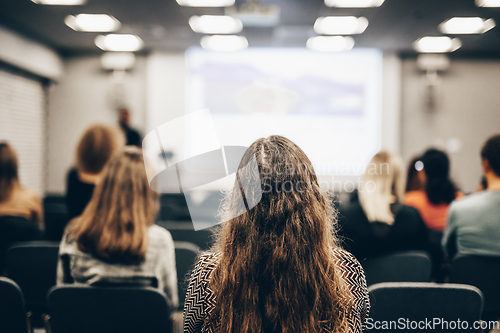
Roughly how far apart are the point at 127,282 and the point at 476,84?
6.53m

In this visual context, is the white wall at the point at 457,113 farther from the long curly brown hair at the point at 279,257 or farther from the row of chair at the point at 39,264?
the long curly brown hair at the point at 279,257

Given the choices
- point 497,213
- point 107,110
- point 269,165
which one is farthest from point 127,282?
point 107,110

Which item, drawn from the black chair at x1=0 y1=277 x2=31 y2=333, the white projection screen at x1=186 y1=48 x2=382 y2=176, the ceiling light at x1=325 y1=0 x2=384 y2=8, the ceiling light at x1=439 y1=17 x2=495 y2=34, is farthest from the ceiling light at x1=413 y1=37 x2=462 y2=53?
the black chair at x1=0 y1=277 x2=31 y2=333

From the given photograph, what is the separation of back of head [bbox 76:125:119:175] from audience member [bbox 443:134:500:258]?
85.1 inches

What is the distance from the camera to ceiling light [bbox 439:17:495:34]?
4.41m

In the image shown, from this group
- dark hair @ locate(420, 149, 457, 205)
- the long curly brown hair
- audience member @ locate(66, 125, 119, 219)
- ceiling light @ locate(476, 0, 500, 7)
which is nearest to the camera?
the long curly brown hair

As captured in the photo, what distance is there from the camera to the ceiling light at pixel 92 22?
4461 mm

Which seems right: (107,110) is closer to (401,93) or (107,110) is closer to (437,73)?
(401,93)

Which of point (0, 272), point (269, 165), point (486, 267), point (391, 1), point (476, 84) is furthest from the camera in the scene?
point (476, 84)

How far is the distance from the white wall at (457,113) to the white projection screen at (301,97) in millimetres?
744

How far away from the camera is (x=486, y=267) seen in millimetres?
1729

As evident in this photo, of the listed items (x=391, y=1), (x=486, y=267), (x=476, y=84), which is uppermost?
(x=391, y=1)

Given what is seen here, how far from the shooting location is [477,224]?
1.88 meters

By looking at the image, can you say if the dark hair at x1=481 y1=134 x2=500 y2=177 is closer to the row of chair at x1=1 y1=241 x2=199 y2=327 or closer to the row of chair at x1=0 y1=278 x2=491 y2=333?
the row of chair at x1=0 y1=278 x2=491 y2=333
